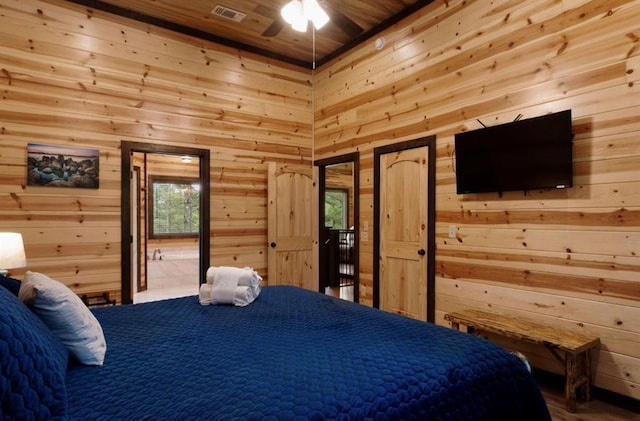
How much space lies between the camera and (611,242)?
8.48 ft

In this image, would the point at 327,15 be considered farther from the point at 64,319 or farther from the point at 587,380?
the point at 587,380

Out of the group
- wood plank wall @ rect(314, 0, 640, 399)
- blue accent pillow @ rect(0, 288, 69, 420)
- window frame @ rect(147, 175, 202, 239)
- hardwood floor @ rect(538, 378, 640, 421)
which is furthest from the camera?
window frame @ rect(147, 175, 202, 239)

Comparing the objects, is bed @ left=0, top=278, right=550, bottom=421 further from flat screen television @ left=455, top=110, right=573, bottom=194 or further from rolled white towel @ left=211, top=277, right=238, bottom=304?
flat screen television @ left=455, top=110, right=573, bottom=194

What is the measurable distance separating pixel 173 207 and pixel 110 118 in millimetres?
4071

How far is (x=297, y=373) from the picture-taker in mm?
1301

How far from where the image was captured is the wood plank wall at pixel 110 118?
3.59 metres

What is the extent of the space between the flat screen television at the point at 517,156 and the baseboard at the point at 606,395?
4.67 feet

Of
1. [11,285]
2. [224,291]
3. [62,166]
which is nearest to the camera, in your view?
[11,285]

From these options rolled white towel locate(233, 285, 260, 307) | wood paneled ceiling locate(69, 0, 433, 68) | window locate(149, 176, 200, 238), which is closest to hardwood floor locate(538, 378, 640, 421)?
rolled white towel locate(233, 285, 260, 307)

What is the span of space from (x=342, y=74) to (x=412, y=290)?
288 cm

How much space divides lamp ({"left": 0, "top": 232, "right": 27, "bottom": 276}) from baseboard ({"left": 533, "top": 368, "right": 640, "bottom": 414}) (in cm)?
410

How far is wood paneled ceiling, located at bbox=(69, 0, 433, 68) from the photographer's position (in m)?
3.92

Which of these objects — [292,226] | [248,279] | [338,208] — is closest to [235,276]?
[248,279]

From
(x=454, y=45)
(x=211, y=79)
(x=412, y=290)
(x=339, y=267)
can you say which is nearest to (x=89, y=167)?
(x=211, y=79)
